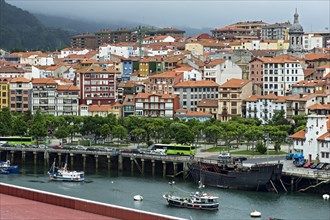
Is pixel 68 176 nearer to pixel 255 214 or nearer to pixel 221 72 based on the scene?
pixel 255 214

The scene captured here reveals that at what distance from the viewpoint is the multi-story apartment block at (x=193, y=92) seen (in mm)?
94750

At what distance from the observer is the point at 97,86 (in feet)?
329

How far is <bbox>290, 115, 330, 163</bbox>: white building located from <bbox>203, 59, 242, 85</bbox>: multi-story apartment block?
3821cm

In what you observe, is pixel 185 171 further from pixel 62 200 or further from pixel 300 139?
pixel 62 200

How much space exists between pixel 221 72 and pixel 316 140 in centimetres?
4030

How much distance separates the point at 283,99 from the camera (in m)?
88.1

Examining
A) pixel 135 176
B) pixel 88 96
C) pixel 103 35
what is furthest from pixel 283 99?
pixel 103 35

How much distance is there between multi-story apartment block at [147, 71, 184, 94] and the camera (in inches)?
3802

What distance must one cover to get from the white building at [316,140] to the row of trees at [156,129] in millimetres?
7253

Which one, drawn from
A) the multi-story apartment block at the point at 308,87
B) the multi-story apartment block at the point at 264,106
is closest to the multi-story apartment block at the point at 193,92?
the multi-story apartment block at the point at 264,106

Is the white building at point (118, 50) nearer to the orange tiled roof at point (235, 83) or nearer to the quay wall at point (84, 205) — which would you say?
the orange tiled roof at point (235, 83)

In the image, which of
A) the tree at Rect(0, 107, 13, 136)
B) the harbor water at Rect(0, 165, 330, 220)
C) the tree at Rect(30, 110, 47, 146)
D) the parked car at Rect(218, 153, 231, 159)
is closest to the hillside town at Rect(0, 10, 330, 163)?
the tree at Rect(0, 107, 13, 136)

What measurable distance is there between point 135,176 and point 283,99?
27.8 metres

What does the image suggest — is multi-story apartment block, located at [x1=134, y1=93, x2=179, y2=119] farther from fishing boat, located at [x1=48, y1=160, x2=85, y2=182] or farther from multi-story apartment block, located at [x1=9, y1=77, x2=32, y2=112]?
fishing boat, located at [x1=48, y1=160, x2=85, y2=182]
